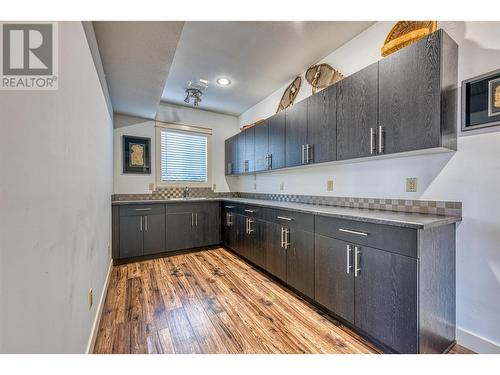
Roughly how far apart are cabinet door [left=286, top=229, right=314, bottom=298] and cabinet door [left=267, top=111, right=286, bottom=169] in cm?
106

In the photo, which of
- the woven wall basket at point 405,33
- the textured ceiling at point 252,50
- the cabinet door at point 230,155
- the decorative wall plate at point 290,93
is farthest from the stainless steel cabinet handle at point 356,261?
the cabinet door at point 230,155

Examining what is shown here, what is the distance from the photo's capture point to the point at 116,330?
169 cm

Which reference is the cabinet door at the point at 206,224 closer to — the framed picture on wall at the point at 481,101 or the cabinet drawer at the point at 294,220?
the cabinet drawer at the point at 294,220

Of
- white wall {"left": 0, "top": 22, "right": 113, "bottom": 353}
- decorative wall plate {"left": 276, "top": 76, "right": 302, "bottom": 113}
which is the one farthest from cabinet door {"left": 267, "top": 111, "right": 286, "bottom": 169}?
white wall {"left": 0, "top": 22, "right": 113, "bottom": 353}

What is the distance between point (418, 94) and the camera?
4.96 feet

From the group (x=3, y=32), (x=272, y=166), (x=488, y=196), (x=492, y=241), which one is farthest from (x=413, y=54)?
(x=3, y=32)

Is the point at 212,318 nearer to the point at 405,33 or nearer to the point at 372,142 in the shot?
the point at 372,142

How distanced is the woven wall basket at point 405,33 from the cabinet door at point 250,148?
210 centimetres

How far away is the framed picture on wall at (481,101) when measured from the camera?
139cm

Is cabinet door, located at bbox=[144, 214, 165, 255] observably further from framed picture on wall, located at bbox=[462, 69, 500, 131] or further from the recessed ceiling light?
framed picture on wall, located at bbox=[462, 69, 500, 131]

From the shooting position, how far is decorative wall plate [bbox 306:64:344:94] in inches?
94.8

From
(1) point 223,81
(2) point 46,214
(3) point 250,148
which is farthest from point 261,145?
(2) point 46,214

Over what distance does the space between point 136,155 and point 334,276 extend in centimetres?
356

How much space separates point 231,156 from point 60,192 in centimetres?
345
